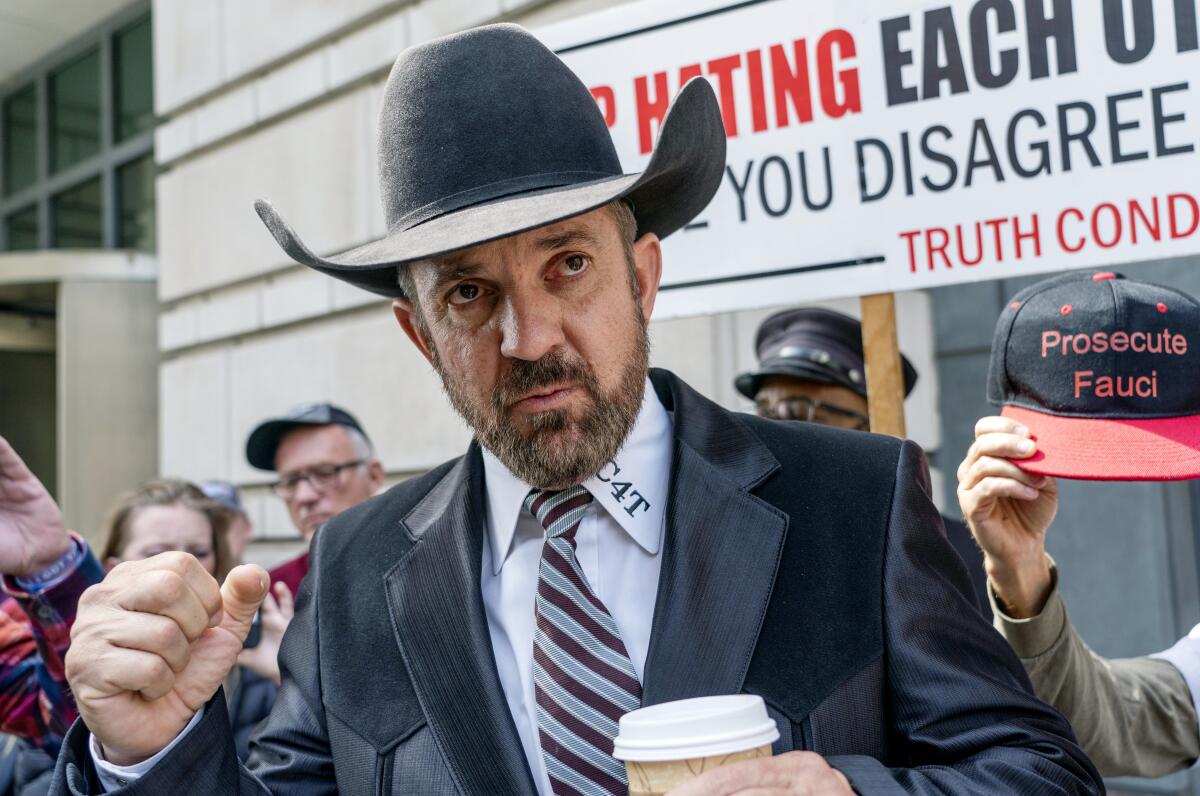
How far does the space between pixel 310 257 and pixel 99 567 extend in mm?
1344

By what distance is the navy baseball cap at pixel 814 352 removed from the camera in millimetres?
3141

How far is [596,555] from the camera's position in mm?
1737

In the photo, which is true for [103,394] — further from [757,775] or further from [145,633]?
[757,775]

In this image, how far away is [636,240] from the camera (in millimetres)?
1966

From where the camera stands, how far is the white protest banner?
6.85 feet

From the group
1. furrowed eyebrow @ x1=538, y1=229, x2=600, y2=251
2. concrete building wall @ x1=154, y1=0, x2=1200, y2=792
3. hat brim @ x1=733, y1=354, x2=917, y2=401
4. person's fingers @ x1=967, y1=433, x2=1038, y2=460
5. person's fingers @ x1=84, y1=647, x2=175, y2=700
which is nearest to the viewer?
person's fingers @ x1=84, y1=647, x2=175, y2=700

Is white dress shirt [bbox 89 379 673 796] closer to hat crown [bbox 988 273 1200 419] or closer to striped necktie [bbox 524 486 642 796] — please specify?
striped necktie [bbox 524 486 642 796]

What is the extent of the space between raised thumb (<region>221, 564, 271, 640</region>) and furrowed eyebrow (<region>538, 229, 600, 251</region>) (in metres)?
0.66

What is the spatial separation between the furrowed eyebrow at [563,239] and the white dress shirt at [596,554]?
1.08 ft

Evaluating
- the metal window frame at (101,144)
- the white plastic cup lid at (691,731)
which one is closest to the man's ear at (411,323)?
the white plastic cup lid at (691,731)

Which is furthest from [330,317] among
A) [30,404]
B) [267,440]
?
[30,404]

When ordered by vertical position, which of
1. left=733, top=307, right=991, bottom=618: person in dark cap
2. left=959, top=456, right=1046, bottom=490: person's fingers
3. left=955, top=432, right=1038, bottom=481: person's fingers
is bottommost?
left=959, top=456, right=1046, bottom=490: person's fingers

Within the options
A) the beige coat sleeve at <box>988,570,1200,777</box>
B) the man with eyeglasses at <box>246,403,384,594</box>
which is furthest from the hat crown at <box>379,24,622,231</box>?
the man with eyeglasses at <box>246,403,384,594</box>

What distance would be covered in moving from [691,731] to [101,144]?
10258 millimetres
